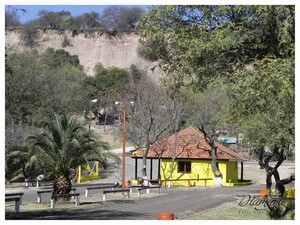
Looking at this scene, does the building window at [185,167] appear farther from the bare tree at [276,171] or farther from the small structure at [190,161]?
the bare tree at [276,171]

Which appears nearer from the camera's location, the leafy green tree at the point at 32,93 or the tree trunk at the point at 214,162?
the tree trunk at the point at 214,162

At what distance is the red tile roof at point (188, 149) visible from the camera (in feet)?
121

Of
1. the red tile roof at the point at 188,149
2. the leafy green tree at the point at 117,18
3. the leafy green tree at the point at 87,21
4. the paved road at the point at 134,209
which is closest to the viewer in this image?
the paved road at the point at 134,209

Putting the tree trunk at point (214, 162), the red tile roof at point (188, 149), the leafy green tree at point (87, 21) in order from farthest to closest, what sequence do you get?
the leafy green tree at point (87, 21)
the red tile roof at point (188, 149)
the tree trunk at point (214, 162)

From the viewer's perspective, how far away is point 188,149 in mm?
38094

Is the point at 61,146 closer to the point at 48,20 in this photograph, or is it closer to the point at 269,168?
the point at 269,168

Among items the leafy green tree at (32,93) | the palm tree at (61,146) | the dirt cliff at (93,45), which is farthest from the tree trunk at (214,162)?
the dirt cliff at (93,45)

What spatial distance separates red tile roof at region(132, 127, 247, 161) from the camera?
121 ft

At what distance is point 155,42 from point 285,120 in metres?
3.38

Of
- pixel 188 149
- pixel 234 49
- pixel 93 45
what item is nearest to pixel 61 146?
pixel 234 49

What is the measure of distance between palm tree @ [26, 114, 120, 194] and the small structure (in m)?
13.4

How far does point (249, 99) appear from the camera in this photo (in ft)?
41.6

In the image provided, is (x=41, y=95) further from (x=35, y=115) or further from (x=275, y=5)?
(x=275, y=5)

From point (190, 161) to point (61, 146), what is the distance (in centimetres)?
1686
